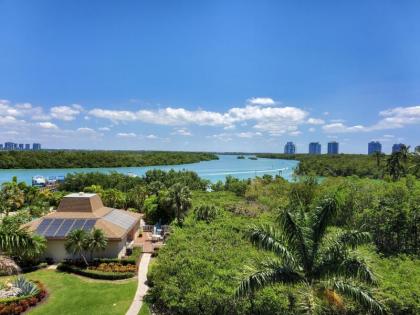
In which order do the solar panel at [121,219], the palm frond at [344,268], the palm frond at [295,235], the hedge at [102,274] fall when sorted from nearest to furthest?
the palm frond at [344,268] < the palm frond at [295,235] < the hedge at [102,274] < the solar panel at [121,219]

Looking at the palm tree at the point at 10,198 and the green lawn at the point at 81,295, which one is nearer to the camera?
the green lawn at the point at 81,295

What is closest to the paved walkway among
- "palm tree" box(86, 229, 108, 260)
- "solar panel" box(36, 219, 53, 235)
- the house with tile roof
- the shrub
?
the shrub

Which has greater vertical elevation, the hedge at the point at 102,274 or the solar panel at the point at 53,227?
the solar panel at the point at 53,227

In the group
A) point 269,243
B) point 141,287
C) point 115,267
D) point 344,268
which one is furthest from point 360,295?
point 115,267

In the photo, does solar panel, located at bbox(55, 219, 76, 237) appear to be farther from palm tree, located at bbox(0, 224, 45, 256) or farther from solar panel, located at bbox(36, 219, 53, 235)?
palm tree, located at bbox(0, 224, 45, 256)

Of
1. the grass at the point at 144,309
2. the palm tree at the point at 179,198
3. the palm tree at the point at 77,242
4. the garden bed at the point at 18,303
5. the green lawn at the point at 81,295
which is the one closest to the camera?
the garden bed at the point at 18,303

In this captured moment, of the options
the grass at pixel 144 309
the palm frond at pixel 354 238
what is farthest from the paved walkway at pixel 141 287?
the palm frond at pixel 354 238

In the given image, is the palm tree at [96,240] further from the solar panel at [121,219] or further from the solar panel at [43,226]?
the solar panel at [43,226]
